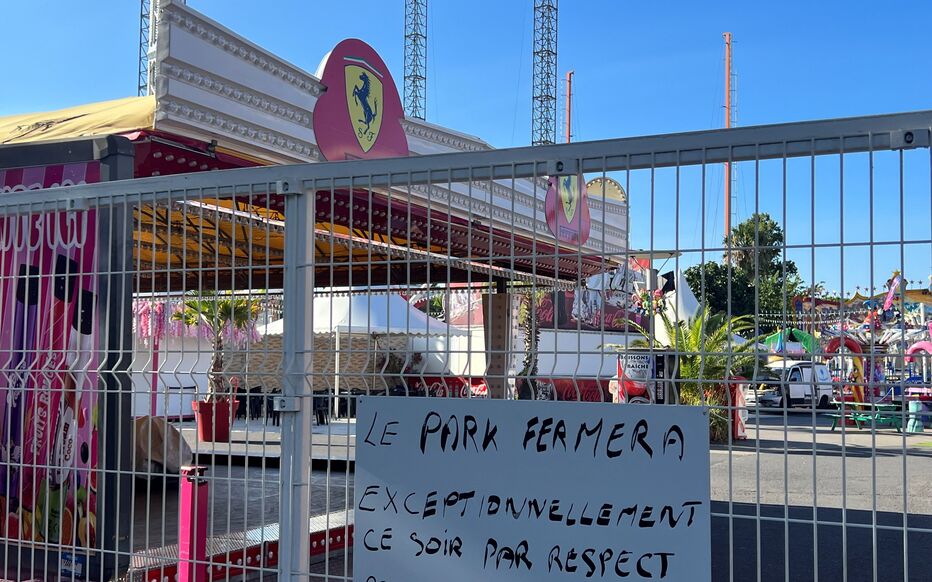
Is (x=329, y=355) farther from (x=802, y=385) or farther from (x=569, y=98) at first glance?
(x=569, y=98)

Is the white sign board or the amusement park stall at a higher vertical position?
the amusement park stall

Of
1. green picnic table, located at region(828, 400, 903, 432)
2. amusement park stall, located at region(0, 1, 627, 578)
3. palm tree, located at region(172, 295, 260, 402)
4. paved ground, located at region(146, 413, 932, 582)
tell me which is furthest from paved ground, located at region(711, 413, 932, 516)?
green picnic table, located at region(828, 400, 903, 432)

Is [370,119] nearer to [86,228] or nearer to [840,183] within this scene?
[86,228]

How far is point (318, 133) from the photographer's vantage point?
8.31 meters

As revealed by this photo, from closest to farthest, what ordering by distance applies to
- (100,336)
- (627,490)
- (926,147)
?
1. (926,147)
2. (627,490)
3. (100,336)

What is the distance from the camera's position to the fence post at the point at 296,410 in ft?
11.3

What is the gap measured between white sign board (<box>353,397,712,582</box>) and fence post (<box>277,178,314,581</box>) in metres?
0.28

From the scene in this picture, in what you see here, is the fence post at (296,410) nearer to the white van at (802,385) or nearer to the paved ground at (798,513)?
the paved ground at (798,513)

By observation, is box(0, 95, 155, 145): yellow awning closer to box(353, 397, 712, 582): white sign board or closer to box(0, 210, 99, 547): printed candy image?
box(0, 210, 99, 547): printed candy image

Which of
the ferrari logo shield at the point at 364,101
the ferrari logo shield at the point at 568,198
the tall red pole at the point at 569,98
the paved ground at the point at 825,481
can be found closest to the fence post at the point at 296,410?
Result: the paved ground at the point at 825,481

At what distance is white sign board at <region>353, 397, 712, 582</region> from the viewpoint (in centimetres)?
279

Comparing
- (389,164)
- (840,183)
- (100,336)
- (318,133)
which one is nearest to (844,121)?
(840,183)

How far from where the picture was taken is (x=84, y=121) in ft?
21.4

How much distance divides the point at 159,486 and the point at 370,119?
4.07 m
